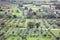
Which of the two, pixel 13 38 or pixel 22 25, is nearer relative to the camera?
pixel 13 38

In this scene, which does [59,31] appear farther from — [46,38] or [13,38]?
[13,38]

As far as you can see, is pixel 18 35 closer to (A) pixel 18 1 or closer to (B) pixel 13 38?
(B) pixel 13 38

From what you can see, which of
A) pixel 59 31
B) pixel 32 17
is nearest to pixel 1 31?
pixel 59 31

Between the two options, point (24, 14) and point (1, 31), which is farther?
point (24, 14)

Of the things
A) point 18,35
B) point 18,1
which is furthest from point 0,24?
point 18,1

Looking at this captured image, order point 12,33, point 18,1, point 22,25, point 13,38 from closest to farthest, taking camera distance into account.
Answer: point 13,38 → point 12,33 → point 22,25 → point 18,1

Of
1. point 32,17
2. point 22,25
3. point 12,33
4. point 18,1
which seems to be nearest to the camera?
point 12,33

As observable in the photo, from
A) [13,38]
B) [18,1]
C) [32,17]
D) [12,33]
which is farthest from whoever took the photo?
[18,1]

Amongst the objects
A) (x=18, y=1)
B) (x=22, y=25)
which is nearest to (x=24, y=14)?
(x=22, y=25)

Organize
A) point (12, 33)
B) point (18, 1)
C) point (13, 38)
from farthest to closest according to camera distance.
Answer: point (18, 1) < point (12, 33) < point (13, 38)
